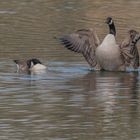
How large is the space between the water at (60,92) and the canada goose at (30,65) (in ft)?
0.62

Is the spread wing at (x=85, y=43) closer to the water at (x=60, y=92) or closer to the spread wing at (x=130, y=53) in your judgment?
the water at (x=60, y=92)

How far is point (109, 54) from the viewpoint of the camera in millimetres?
18281

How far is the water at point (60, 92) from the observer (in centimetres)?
1178

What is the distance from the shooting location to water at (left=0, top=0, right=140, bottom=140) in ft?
38.7

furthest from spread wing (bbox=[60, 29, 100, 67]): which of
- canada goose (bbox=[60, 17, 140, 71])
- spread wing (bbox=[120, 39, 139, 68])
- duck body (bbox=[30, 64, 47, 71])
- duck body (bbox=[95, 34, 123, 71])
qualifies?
duck body (bbox=[30, 64, 47, 71])

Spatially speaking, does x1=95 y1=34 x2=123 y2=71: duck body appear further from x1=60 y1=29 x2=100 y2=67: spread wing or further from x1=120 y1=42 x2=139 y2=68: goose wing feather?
x1=60 y1=29 x2=100 y2=67: spread wing

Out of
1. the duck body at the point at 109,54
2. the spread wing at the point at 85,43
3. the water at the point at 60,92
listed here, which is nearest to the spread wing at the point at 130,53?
the duck body at the point at 109,54

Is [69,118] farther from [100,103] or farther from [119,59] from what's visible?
[119,59]

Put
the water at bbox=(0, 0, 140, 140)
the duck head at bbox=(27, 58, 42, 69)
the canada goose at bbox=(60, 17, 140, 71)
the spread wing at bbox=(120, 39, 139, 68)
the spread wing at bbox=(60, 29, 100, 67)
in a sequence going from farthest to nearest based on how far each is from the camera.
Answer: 1. the spread wing at bbox=(60, 29, 100, 67)
2. the spread wing at bbox=(120, 39, 139, 68)
3. the canada goose at bbox=(60, 17, 140, 71)
4. the duck head at bbox=(27, 58, 42, 69)
5. the water at bbox=(0, 0, 140, 140)

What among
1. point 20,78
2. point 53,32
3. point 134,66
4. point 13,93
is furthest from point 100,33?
point 13,93

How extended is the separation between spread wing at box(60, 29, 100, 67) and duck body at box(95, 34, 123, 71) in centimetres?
39

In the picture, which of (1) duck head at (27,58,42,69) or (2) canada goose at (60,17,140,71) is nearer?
(1) duck head at (27,58,42,69)

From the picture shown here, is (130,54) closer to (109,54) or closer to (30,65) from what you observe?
(109,54)

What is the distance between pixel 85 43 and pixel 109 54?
3.50 ft
